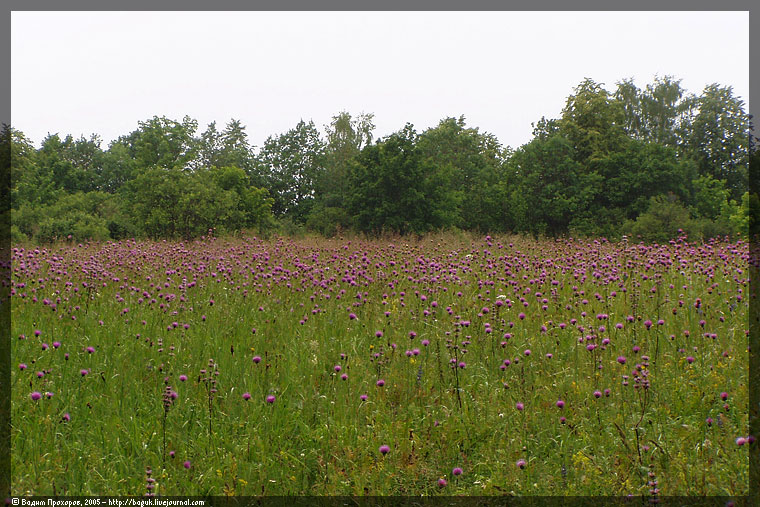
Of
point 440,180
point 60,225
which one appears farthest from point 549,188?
point 60,225

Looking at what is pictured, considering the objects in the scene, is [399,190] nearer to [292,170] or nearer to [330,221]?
[330,221]

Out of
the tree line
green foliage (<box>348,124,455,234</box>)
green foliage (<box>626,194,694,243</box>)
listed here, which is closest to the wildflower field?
the tree line

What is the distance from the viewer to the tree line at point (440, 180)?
20.7 meters

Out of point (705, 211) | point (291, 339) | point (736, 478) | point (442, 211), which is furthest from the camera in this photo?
point (705, 211)

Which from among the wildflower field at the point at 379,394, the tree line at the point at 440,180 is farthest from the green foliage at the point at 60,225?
the wildflower field at the point at 379,394

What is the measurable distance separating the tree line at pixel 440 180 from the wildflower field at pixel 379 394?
459cm

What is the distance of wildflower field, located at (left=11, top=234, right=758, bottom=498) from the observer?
127 inches

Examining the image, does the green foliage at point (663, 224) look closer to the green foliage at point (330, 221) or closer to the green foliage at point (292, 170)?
the green foliage at point (330, 221)

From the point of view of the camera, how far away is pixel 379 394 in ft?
13.8

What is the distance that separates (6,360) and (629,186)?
2938 centimetres

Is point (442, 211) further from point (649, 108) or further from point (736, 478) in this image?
point (649, 108)

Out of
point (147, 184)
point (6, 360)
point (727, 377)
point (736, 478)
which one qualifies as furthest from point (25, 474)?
point (147, 184)

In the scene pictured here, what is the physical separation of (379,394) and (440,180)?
22.8 meters

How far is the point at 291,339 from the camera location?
17.5 ft
